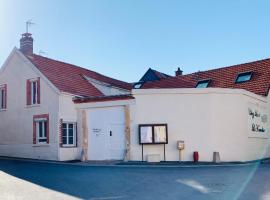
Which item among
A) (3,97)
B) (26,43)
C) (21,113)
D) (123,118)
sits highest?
(26,43)

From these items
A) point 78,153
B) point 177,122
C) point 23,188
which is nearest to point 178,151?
point 177,122

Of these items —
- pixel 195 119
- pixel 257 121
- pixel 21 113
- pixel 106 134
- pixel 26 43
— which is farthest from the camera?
pixel 26 43

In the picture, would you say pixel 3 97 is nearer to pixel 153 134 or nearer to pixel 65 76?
pixel 65 76

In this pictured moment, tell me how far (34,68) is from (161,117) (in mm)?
9550

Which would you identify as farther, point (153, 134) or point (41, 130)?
point (41, 130)

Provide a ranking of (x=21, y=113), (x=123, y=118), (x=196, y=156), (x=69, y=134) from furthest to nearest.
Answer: (x=21, y=113) < (x=69, y=134) < (x=123, y=118) < (x=196, y=156)

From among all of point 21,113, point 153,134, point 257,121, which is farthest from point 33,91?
point 257,121

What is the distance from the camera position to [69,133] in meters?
22.9

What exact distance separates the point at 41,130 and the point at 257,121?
14.3 metres

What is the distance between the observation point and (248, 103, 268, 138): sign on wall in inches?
885

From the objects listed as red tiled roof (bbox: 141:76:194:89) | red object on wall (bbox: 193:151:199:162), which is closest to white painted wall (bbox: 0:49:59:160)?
red object on wall (bbox: 193:151:199:162)

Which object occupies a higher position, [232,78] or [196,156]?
[232,78]

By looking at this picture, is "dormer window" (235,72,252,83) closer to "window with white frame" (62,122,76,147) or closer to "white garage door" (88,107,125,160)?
"white garage door" (88,107,125,160)

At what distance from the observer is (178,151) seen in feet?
67.1
